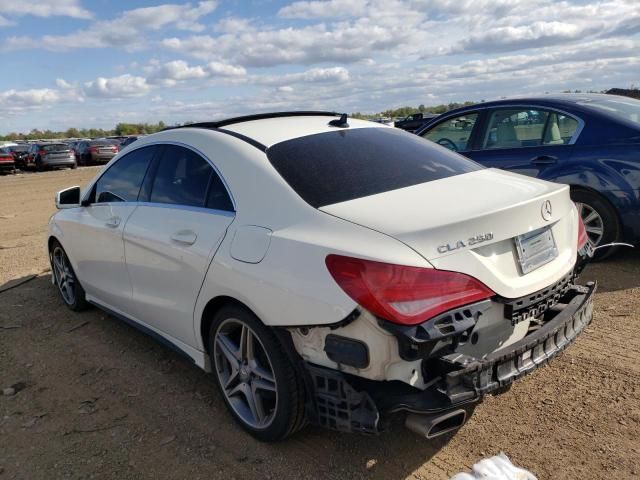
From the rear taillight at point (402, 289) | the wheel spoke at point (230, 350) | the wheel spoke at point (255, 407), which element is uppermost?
the rear taillight at point (402, 289)

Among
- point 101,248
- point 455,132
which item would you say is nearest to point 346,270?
point 101,248

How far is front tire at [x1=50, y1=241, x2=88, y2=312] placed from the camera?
502 centimetres

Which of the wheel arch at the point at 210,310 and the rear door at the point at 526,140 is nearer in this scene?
the wheel arch at the point at 210,310

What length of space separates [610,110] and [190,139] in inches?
165

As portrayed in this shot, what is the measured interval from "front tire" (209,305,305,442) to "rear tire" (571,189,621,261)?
12.2ft

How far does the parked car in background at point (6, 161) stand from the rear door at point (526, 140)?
29665 millimetres

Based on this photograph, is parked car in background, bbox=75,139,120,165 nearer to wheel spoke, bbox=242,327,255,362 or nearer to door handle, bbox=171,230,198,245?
door handle, bbox=171,230,198,245

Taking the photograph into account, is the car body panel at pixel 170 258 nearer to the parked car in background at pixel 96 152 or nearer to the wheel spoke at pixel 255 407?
the wheel spoke at pixel 255 407

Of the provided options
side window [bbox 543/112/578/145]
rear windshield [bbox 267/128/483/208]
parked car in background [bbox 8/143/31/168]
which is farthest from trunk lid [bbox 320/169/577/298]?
parked car in background [bbox 8/143/31/168]

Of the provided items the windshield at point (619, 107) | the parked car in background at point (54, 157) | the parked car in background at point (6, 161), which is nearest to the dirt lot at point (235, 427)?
the windshield at point (619, 107)

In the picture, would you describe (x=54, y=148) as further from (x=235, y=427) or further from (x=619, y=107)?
(x=235, y=427)

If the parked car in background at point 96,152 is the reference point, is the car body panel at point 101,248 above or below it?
above

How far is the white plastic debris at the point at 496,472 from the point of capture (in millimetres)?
2387

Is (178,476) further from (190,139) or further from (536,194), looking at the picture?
(536,194)
